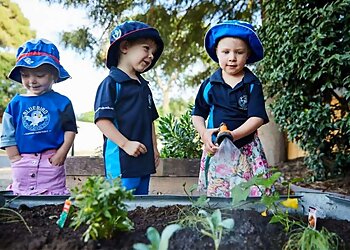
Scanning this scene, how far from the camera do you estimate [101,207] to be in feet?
2.77

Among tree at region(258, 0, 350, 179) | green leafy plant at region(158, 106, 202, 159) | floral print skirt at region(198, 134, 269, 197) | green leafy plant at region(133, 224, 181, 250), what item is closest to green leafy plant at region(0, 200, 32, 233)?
green leafy plant at region(133, 224, 181, 250)

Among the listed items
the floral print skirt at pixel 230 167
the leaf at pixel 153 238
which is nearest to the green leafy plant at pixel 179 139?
the floral print skirt at pixel 230 167

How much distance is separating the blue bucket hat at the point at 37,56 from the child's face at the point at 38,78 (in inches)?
1.6

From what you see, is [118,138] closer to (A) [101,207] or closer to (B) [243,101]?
(B) [243,101]

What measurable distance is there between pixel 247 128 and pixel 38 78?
3.27 ft

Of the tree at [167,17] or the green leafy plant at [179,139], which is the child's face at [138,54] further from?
the tree at [167,17]

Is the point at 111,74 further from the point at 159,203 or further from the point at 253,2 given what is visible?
the point at 253,2

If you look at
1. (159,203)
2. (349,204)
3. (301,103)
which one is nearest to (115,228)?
(159,203)

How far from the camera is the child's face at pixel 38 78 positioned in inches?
78.1

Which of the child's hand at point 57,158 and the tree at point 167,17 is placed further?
the tree at point 167,17

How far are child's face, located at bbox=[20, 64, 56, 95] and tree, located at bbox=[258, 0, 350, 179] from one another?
7.73 ft

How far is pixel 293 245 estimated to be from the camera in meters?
0.88

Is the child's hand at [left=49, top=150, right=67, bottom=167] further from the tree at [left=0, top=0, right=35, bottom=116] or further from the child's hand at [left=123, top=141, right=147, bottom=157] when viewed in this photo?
the tree at [left=0, top=0, right=35, bottom=116]

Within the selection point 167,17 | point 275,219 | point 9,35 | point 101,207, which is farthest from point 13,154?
point 9,35
